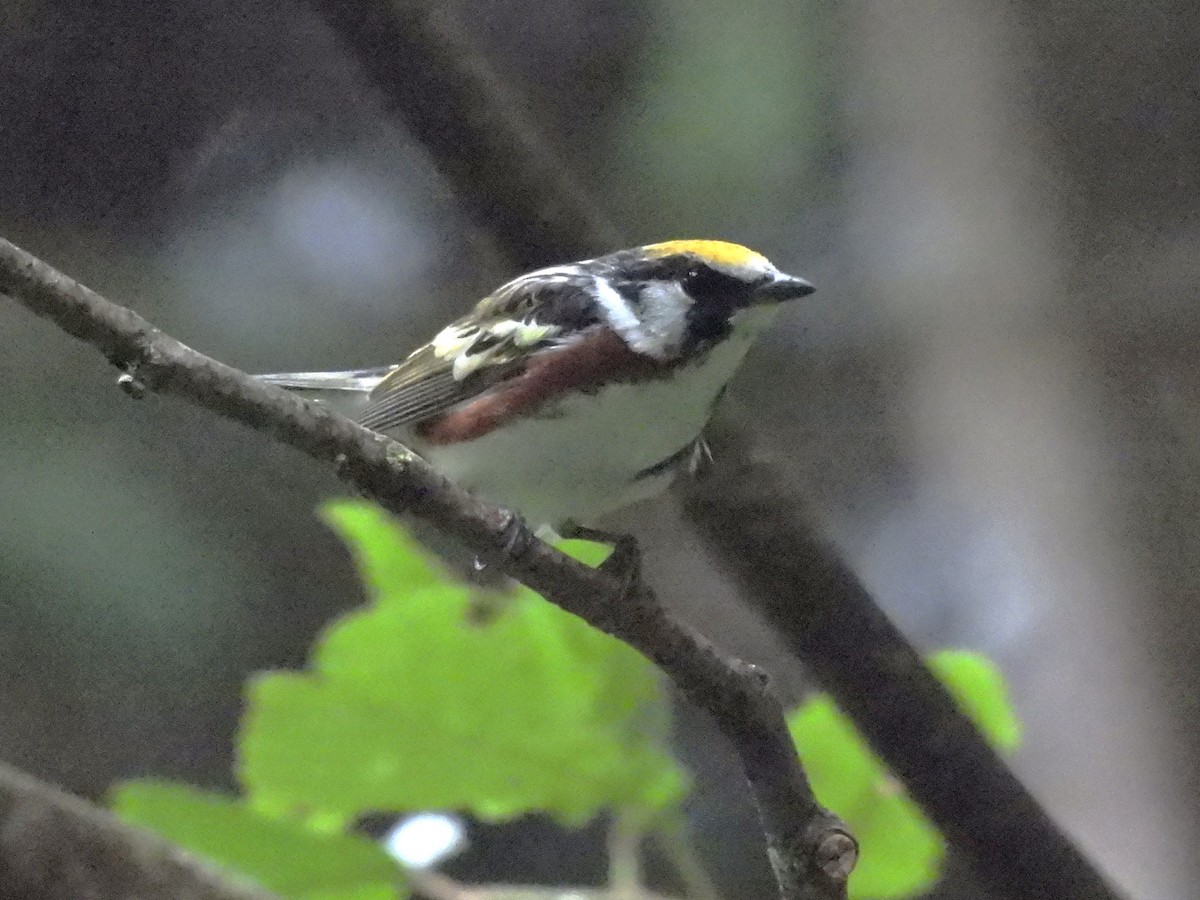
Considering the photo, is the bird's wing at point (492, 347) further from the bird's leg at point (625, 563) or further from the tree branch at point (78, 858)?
the tree branch at point (78, 858)

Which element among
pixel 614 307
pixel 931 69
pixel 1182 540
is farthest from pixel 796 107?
pixel 1182 540

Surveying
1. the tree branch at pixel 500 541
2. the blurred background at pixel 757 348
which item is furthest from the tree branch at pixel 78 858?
the blurred background at pixel 757 348

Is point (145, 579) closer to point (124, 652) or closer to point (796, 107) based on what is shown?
point (124, 652)

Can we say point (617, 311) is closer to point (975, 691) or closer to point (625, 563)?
point (625, 563)

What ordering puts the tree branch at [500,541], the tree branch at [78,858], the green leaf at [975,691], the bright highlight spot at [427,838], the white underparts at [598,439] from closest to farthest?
1. the tree branch at [500,541]
2. the tree branch at [78,858]
3. the white underparts at [598,439]
4. the green leaf at [975,691]
5. the bright highlight spot at [427,838]

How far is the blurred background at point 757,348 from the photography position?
840 millimetres

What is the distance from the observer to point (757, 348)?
100 centimetres

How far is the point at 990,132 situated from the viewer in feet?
3.54

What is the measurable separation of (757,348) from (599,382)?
0.34 meters

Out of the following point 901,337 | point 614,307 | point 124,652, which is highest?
point 901,337

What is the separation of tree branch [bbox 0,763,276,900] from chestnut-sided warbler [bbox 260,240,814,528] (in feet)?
0.85

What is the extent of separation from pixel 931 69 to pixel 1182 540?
19.7 inches

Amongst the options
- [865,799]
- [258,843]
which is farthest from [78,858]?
[865,799]

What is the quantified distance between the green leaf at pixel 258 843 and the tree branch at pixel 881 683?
0.30m
